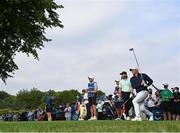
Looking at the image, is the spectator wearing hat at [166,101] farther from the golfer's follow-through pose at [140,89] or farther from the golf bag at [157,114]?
the golfer's follow-through pose at [140,89]

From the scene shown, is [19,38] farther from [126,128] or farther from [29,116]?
[29,116]

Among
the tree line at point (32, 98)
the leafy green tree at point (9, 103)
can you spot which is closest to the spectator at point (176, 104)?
the tree line at point (32, 98)

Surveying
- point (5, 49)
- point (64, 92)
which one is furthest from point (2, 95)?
point (5, 49)

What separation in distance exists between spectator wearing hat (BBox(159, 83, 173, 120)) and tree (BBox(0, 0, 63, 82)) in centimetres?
764

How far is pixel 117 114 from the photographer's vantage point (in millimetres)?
25953

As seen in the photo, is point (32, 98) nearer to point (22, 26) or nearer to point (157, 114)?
point (22, 26)

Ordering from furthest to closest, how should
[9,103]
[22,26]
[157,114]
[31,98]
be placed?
[9,103], [31,98], [22,26], [157,114]

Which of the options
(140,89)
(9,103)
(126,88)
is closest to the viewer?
(140,89)

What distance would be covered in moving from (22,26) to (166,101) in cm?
817

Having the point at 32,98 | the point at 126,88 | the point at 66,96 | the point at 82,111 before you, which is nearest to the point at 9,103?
the point at 32,98

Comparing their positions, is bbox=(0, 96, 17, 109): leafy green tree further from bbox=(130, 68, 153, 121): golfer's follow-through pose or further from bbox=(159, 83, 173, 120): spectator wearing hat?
bbox=(130, 68, 153, 121): golfer's follow-through pose

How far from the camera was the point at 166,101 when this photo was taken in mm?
22812

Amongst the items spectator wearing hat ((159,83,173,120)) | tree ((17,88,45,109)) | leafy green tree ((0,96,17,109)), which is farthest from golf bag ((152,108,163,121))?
A: leafy green tree ((0,96,17,109))

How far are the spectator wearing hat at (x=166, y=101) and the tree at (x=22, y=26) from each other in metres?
7.64
